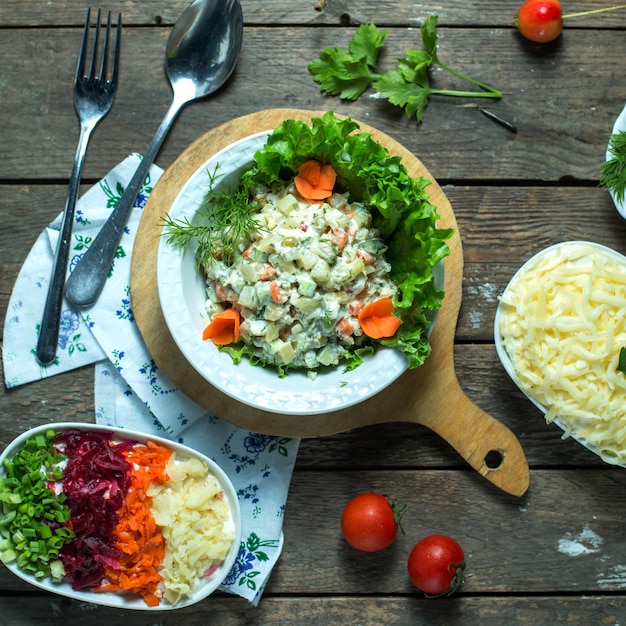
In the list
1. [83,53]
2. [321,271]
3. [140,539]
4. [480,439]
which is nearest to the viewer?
[321,271]

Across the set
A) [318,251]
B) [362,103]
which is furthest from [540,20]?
[318,251]

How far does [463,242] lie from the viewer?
8.05ft

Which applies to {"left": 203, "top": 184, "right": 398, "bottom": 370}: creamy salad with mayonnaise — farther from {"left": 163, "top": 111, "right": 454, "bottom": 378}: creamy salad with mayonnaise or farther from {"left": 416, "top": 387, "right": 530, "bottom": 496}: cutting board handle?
{"left": 416, "top": 387, "right": 530, "bottom": 496}: cutting board handle

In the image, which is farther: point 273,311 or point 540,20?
point 540,20

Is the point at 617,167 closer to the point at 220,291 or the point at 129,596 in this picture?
the point at 220,291

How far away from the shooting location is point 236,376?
6.66ft

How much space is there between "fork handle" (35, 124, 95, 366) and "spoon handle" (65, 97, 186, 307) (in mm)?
38

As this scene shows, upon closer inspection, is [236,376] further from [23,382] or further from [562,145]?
[562,145]

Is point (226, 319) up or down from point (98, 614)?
up

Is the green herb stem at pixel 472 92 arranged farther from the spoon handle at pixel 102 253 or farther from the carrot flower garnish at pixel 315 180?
the spoon handle at pixel 102 253

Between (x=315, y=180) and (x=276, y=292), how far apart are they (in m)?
0.40

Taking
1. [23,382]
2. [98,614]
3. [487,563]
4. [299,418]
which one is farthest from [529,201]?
[98,614]

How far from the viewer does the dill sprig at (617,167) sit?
2355 mm

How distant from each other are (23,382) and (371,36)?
1.81 metres
